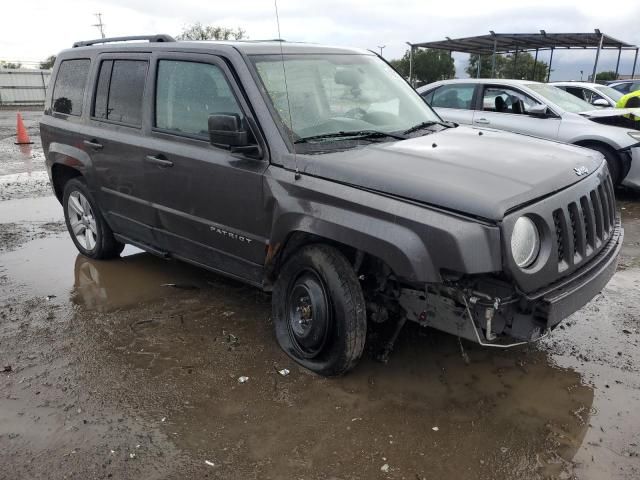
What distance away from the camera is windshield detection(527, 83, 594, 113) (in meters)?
8.36

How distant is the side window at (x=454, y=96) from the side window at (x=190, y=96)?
5708 mm

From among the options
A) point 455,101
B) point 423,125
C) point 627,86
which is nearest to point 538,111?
point 455,101

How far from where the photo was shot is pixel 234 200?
144 inches

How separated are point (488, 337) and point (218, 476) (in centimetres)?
147

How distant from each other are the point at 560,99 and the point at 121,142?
22.3ft

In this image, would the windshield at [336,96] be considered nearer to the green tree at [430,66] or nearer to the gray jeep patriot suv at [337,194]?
the gray jeep patriot suv at [337,194]

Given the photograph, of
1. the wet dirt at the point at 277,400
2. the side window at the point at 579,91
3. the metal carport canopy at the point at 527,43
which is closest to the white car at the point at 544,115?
Answer: the side window at the point at 579,91

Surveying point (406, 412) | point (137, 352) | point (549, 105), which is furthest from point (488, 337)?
point (549, 105)

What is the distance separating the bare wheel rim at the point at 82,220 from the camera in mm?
5402

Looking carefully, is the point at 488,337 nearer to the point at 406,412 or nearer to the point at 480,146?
the point at 406,412

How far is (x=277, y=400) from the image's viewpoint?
10.6 ft

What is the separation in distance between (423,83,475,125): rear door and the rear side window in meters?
5.30

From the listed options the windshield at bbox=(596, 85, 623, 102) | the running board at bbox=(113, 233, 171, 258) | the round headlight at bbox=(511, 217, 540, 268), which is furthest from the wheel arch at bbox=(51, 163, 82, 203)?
the windshield at bbox=(596, 85, 623, 102)

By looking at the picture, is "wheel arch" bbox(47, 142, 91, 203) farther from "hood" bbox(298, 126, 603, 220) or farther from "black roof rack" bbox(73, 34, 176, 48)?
"hood" bbox(298, 126, 603, 220)
